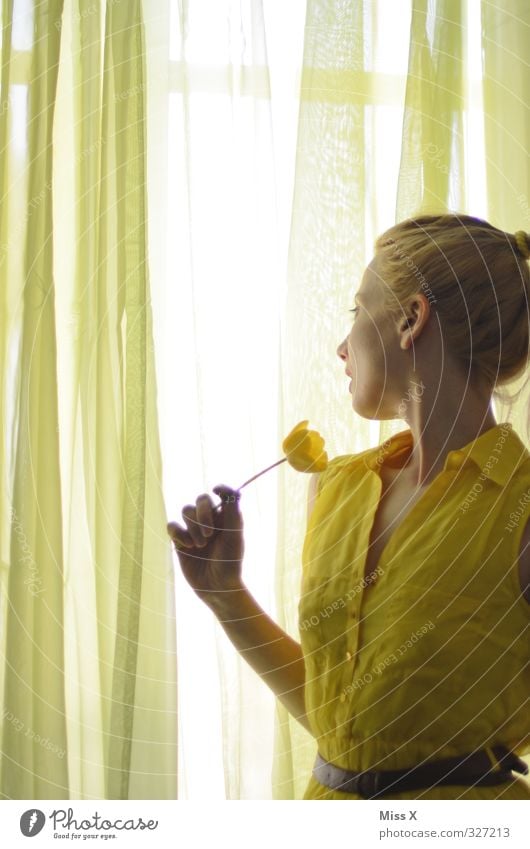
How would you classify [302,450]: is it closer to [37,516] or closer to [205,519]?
[205,519]

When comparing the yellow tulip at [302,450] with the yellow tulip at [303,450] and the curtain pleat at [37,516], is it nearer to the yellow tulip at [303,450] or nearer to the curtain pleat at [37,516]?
the yellow tulip at [303,450]

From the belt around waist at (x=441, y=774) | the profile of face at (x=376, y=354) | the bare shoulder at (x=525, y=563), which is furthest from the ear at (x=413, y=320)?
the belt around waist at (x=441, y=774)

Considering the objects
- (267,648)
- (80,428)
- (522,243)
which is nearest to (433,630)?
(267,648)

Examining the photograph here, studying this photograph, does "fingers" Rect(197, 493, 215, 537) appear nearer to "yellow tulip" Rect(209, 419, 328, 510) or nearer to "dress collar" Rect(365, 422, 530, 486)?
"yellow tulip" Rect(209, 419, 328, 510)

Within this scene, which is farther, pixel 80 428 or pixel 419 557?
pixel 80 428

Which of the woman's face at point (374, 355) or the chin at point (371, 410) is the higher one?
the woman's face at point (374, 355)

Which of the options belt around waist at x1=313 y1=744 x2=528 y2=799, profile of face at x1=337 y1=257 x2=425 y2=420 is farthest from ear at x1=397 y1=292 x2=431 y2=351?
belt around waist at x1=313 y1=744 x2=528 y2=799

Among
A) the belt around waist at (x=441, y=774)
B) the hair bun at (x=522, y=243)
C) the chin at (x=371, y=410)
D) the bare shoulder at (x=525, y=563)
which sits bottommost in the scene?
the belt around waist at (x=441, y=774)

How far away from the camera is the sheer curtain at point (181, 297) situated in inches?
31.0

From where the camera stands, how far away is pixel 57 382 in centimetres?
80

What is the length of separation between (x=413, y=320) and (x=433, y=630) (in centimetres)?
22

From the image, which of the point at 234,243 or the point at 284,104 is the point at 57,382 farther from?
the point at 284,104

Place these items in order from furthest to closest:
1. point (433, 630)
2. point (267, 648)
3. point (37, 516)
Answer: point (37, 516) < point (267, 648) < point (433, 630)

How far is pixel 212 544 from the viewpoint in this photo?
24.2 inches
